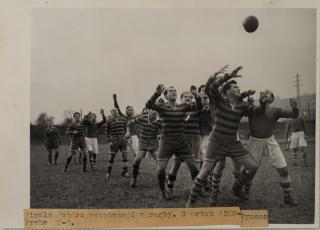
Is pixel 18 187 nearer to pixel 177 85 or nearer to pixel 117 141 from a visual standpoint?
pixel 117 141

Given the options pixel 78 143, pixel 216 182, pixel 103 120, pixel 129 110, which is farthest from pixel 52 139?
pixel 216 182

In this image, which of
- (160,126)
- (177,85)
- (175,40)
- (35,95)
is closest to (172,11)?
(175,40)

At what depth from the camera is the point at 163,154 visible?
12.7 ft

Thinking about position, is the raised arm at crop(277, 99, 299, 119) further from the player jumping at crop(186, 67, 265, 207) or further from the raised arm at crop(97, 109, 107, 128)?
the raised arm at crop(97, 109, 107, 128)

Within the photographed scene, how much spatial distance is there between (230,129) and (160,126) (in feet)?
1.82

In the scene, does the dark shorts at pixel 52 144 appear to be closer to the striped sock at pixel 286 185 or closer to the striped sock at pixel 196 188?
the striped sock at pixel 196 188

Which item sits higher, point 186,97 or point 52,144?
point 186,97

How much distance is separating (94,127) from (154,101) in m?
Result: 0.55

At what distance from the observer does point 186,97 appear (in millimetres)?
3834

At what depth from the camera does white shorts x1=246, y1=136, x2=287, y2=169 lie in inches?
151

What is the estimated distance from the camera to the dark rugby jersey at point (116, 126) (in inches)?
153

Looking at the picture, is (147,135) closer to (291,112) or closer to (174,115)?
(174,115)
